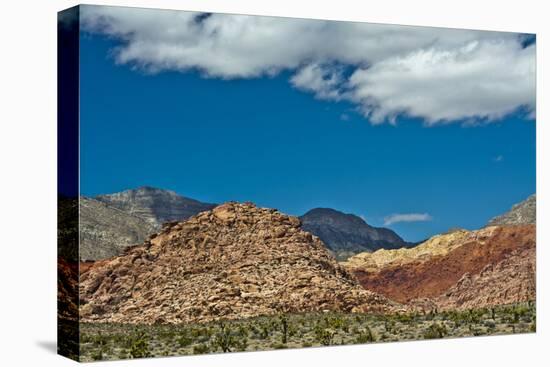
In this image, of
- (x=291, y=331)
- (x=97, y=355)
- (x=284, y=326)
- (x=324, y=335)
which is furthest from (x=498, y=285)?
(x=97, y=355)

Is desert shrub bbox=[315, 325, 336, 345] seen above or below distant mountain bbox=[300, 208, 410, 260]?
below

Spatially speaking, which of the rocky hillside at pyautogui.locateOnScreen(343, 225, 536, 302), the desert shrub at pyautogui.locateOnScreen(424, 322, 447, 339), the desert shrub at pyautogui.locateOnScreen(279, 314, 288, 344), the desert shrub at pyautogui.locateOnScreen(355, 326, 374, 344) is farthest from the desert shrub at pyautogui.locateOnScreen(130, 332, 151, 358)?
the desert shrub at pyautogui.locateOnScreen(424, 322, 447, 339)

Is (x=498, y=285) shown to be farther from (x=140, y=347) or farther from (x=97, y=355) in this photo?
(x=97, y=355)

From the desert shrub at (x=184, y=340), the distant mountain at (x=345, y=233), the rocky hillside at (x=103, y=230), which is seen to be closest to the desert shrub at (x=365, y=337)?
the distant mountain at (x=345, y=233)

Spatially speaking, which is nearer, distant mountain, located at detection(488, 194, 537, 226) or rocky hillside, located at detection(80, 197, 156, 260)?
rocky hillside, located at detection(80, 197, 156, 260)

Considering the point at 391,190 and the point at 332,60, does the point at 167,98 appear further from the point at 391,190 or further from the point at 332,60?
the point at 391,190

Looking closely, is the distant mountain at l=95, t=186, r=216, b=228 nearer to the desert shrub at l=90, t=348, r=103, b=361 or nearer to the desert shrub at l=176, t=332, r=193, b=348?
the desert shrub at l=176, t=332, r=193, b=348

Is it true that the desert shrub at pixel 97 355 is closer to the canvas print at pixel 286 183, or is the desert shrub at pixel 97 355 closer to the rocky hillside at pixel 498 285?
the canvas print at pixel 286 183

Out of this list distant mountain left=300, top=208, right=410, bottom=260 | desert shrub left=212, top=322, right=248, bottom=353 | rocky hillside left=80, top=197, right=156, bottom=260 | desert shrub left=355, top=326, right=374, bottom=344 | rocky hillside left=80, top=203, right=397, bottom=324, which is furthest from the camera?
distant mountain left=300, top=208, right=410, bottom=260
